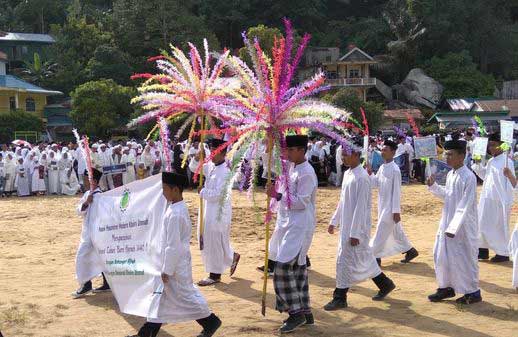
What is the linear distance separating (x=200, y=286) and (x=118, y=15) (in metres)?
46.0

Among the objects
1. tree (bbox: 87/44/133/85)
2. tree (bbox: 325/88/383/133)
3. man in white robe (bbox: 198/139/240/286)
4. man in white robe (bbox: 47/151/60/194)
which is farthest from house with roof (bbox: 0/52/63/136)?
man in white robe (bbox: 198/139/240/286)

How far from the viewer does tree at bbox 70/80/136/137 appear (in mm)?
38188

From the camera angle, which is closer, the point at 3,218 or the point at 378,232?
the point at 378,232

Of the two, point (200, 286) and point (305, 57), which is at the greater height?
point (305, 57)

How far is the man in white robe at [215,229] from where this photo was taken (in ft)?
28.1

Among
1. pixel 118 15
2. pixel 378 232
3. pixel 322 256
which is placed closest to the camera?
pixel 378 232

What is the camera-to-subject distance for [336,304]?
725cm

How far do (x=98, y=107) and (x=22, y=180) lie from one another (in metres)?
17.6

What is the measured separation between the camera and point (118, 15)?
51312 millimetres

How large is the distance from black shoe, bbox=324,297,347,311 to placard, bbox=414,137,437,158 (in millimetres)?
1910

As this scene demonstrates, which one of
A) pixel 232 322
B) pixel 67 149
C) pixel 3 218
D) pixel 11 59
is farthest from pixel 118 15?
pixel 232 322

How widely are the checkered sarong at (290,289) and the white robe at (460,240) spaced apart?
5.72 feet

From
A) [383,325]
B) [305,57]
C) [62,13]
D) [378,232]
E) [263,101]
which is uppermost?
[62,13]

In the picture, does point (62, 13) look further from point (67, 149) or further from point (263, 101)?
point (263, 101)
